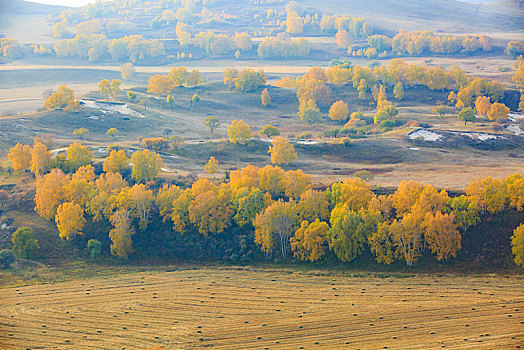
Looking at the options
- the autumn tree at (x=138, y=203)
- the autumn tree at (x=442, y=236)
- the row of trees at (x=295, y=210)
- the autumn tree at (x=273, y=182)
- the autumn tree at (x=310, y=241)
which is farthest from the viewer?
the autumn tree at (x=273, y=182)

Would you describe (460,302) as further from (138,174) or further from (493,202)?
(138,174)

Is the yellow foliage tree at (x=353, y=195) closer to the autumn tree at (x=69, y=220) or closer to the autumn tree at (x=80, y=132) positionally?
the autumn tree at (x=69, y=220)

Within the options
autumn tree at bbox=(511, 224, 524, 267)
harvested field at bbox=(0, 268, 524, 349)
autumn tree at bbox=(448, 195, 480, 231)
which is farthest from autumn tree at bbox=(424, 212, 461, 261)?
autumn tree at bbox=(511, 224, 524, 267)

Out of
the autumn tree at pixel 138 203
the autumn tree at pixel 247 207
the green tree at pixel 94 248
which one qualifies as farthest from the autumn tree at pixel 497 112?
the green tree at pixel 94 248

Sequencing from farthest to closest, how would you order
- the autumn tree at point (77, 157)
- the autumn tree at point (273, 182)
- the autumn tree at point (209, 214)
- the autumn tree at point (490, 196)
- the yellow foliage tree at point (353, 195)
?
the autumn tree at point (77, 157) < the autumn tree at point (273, 182) < the autumn tree at point (209, 214) < the yellow foliage tree at point (353, 195) < the autumn tree at point (490, 196)

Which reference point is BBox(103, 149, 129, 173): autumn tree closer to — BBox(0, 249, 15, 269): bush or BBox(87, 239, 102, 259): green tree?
BBox(87, 239, 102, 259): green tree

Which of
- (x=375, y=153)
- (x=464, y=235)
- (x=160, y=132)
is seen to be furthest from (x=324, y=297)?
(x=160, y=132)
